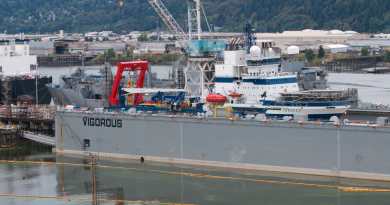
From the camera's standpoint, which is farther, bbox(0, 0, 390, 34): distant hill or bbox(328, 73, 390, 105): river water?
bbox(0, 0, 390, 34): distant hill

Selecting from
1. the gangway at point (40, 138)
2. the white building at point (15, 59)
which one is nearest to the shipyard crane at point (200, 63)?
the gangway at point (40, 138)

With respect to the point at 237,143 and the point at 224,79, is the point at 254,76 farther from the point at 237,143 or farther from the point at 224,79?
the point at 237,143

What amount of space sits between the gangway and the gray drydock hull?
Answer: 187 cm

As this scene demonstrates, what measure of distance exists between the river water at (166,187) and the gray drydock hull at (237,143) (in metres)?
0.57

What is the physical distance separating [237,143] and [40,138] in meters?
16.4

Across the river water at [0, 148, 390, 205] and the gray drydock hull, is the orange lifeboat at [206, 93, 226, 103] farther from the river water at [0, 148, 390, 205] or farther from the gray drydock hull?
the river water at [0, 148, 390, 205]

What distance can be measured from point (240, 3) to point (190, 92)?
441 ft

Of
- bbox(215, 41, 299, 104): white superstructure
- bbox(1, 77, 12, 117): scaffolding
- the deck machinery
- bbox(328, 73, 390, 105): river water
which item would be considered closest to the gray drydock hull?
the deck machinery

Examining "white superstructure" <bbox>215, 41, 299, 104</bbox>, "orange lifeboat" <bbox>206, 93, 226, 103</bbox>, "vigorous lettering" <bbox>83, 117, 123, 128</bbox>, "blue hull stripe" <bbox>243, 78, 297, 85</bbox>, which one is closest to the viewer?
"blue hull stripe" <bbox>243, 78, 297, 85</bbox>

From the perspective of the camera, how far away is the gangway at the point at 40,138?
38312 millimetres

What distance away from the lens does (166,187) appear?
2933 cm

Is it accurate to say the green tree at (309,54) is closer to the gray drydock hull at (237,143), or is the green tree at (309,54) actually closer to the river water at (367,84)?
the river water at (367,84)

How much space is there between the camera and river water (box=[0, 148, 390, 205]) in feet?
87.5

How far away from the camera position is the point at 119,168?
32875 millimetres
